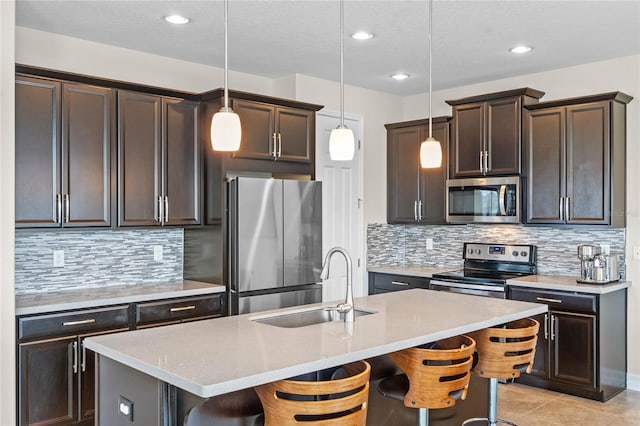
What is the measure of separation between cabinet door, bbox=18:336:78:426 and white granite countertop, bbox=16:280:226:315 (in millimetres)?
210

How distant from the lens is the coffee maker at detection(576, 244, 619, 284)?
4.48m

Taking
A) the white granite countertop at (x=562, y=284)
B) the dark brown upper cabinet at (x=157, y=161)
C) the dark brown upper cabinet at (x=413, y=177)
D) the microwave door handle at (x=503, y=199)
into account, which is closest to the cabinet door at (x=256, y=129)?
the dark brown upper cabinet at (x=157, y=161)

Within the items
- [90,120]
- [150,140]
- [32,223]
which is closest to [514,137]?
[150,140]

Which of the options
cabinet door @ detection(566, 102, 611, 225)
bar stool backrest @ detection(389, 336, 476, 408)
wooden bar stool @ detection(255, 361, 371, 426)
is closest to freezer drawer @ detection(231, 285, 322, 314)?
bar stool backrest @ detection(389, 336, 476, 408)

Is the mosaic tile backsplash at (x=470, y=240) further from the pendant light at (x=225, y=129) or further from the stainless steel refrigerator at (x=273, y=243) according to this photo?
the pendant light at (x=225, y=129)

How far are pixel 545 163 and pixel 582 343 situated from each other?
147 cm

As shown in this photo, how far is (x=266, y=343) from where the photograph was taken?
8.02 feet

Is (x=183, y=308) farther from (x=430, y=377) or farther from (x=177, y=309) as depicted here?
(x=430, y=377)

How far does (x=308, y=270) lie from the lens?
469 centimetres

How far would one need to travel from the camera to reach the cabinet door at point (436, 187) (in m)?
5.55

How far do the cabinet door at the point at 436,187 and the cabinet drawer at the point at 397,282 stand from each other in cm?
60

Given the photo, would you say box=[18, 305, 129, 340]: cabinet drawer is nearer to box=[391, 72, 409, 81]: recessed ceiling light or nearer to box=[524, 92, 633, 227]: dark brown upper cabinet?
box=[391, 72, 409, 81]: recessed ceiling light

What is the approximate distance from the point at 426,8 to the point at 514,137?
1.85 meters

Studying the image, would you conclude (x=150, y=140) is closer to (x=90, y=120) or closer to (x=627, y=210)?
(x=90, y=120)
